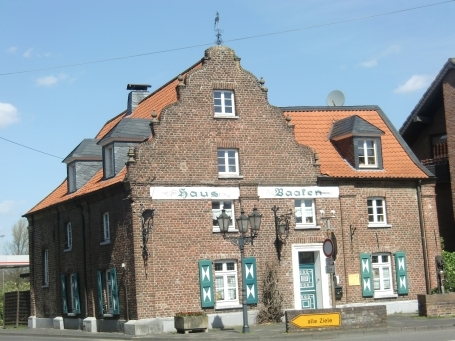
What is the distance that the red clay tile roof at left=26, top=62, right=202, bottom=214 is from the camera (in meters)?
33.2

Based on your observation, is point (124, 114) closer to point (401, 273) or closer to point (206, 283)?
point (206, 283)

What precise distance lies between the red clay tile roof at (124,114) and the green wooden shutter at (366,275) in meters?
10.2

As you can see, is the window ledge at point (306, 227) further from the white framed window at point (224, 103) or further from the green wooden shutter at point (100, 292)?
the green wooden shutter at point (100, 292)

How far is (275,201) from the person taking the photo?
32.5 metres

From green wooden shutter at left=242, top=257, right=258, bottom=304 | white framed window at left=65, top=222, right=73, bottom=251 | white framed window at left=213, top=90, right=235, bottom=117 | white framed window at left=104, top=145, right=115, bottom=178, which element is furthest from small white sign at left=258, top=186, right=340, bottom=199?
white framed window at left=65, top=222, right=73, bottom=251

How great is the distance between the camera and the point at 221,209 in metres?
31.5

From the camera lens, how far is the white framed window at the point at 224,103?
32.2m

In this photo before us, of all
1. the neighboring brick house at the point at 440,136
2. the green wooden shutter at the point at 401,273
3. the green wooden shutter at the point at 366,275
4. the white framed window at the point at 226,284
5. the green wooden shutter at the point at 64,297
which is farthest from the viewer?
the neighboring brick house at the point at 440,136

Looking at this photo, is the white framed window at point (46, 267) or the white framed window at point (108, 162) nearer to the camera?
the white framed window at point (108, 162)

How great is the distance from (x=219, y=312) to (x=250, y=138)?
695 centimetres

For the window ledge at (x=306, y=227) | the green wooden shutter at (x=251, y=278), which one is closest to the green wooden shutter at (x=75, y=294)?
the green wooden shutter at (x=251, y=278)

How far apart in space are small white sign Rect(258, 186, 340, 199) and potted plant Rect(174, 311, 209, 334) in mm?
5863

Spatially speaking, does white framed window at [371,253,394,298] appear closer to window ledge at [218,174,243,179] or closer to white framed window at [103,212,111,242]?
window ledge at [218,174,243,179]

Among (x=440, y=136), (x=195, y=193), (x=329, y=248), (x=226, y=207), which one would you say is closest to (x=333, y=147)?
→ (x=226, y=207)
